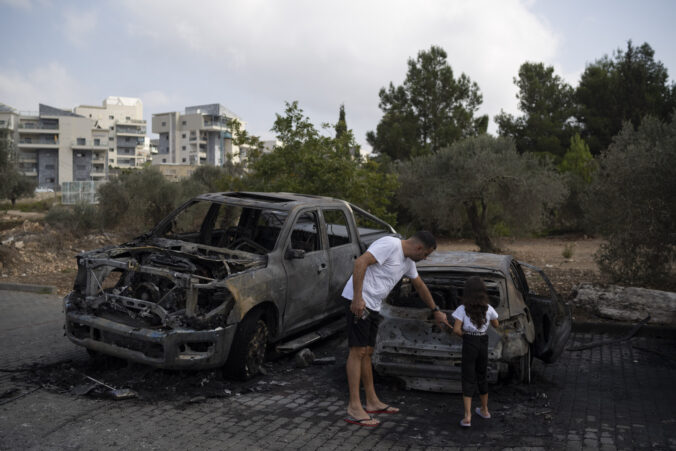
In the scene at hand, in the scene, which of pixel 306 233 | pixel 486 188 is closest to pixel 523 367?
pixel 306 233

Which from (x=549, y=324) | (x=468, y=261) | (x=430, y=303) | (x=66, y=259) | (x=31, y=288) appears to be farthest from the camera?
(x=66, y=259)

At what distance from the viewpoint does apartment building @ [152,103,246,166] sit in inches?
4609

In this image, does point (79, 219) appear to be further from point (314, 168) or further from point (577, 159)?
point (577, 159)

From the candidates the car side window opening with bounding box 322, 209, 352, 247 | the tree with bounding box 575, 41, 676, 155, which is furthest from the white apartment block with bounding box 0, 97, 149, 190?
the car side window opening with bounding box 322, 209, 352, 247

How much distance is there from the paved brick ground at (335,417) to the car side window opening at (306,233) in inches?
61.6

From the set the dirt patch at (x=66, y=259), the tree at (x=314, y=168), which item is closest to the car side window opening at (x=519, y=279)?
the dirt patch at (x=66, y=259)

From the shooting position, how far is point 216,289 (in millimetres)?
5629

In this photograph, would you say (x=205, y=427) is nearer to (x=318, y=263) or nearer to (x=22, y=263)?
(x=318, y=263)

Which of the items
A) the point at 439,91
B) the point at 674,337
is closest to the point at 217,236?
the point at 674,337

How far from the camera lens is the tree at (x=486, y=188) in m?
18.9

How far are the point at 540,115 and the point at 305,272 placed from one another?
1467 inches

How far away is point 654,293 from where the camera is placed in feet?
27.8

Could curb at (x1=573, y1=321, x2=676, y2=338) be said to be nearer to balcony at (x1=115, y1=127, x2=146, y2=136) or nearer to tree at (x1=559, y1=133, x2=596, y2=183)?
tree at (x1=559, y1=133, x2=596, y2=183)

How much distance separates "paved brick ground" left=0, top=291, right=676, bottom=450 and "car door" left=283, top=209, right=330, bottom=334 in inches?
26.9
